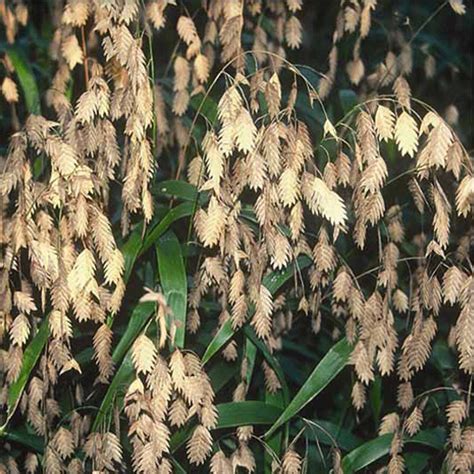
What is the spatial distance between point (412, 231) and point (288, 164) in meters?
1.12

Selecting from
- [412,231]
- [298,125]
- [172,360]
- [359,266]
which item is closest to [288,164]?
[298,125]

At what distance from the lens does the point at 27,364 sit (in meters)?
2.08

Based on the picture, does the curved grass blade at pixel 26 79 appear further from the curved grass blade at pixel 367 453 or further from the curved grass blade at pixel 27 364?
the curved grass blade at pixel 367 453

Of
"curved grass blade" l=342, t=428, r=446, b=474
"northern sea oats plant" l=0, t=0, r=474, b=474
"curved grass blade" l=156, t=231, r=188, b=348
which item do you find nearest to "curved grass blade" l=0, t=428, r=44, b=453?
"northern sea oats plant" l=0, t=0, r=474, b=474

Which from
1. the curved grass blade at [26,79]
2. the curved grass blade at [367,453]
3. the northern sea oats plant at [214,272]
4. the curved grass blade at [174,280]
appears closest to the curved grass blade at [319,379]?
the northern sea oats plant at [214,272]

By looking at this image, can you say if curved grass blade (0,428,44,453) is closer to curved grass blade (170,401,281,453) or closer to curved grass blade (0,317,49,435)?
curved grass blade (0,317,49,435)

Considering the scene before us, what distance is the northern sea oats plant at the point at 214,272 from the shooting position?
6.28ft

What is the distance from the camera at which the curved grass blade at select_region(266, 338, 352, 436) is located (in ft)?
6.97

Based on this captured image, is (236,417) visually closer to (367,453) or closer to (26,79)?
(367,453)

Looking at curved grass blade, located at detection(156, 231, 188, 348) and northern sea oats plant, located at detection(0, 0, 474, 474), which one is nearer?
northern sea oats plant, located at detection(0, 0, 474, 474)

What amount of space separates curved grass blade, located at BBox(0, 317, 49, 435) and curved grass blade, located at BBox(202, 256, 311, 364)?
336 mm

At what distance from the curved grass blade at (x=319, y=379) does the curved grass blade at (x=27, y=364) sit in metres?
0.51

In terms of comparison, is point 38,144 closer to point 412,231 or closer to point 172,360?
point 172,360

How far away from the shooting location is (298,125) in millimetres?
1989
